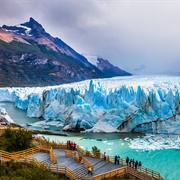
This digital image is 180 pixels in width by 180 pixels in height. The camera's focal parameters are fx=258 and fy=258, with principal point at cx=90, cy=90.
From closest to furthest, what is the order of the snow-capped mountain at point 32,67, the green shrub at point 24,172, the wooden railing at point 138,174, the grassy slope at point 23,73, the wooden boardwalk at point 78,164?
the green shrub at point 24,172, the wooden railing at point 138,174, the wooden boardwalk at point 78,164, the grassy slope at point 23,73, the snow-capped mountain at point 32,67

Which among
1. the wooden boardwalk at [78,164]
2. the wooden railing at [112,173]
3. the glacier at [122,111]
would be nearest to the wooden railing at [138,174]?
the wooden railing at [112,173]

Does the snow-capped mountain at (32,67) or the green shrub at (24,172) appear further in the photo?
the snow-capped mountain at (32,67)

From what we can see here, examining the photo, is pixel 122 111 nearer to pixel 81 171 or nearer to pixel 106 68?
pixel 81 171

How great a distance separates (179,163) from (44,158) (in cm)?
877

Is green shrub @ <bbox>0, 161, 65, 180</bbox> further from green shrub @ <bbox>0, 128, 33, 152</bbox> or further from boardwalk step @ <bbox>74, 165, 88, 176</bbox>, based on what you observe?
green shrub @ <bbox>0, 128, 33, 152</bbox>

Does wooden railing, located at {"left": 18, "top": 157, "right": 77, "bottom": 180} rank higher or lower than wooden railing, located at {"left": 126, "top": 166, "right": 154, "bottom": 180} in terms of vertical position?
higher

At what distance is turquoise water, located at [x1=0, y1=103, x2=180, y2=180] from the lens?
1504cm

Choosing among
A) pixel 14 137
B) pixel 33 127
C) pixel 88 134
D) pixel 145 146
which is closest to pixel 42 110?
pixel 33 127

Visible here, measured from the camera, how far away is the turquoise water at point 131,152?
15039 millimetres

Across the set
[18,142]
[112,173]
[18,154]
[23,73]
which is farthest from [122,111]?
[23,73]

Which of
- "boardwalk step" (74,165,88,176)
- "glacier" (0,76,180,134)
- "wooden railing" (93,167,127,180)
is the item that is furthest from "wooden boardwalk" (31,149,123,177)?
"glacier" (0,76,180,134)

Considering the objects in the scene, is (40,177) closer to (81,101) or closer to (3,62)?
(81,101)

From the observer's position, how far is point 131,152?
1748 cm

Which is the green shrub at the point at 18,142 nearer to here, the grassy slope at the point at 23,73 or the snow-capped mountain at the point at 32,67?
the grassy slope at the point at 23,73
